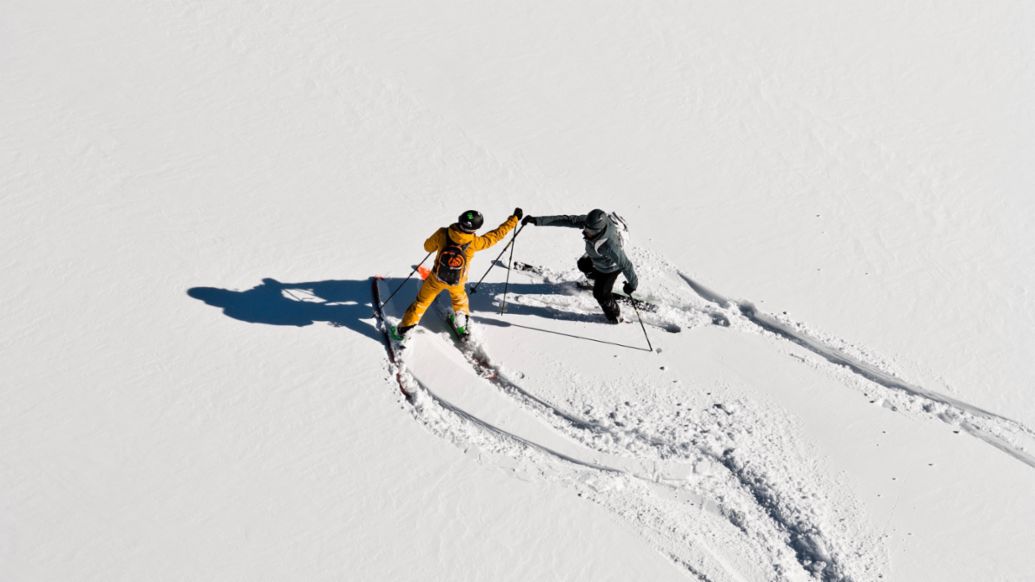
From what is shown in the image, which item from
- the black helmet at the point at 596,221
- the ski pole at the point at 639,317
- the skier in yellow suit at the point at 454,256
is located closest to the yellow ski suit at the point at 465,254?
the skier in yellow suit at the point at 454,256

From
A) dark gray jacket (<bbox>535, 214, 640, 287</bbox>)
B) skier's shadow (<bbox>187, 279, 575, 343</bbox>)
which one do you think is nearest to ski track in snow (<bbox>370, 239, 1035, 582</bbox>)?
skier's shadow (<bbox>187, 279, 575, 343</bbox>)

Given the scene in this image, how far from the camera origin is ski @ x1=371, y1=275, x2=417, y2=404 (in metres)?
6.74

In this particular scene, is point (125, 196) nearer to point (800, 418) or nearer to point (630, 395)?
point (630, 395)

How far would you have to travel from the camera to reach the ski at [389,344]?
265 inches

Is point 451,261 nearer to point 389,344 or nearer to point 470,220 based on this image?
point 470,220

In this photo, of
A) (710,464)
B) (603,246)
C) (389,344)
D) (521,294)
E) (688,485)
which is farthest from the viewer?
(521,294)

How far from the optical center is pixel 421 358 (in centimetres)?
697

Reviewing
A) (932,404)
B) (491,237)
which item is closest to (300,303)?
(491,237)

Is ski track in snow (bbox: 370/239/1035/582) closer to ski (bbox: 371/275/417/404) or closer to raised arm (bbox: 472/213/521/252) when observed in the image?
ski (bbox: 371/275/417/404)

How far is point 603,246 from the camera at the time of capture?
22.0 ft

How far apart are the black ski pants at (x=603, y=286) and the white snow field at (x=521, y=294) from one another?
22cm

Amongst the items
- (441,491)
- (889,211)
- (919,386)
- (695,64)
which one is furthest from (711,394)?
(695,64)

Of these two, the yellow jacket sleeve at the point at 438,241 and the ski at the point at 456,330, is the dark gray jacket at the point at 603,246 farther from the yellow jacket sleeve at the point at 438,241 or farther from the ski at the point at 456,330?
the ski at the point at 456,330

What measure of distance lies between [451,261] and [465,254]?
0.14 m
